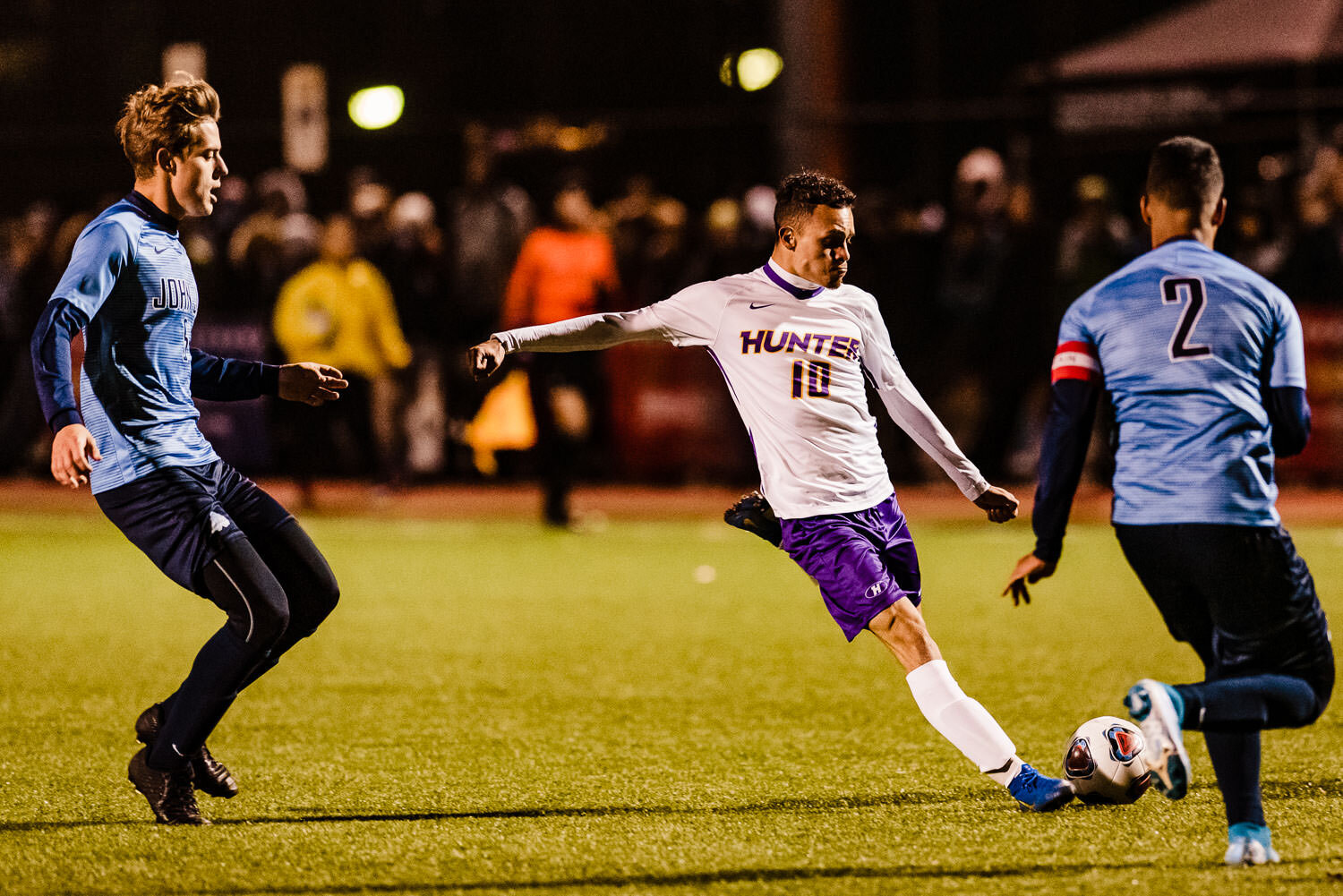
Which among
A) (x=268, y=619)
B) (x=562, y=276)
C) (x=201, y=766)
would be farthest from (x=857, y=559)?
(x=562, y=276)

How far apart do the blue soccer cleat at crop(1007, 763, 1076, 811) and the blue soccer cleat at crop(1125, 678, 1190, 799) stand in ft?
3.18

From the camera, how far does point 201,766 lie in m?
5.58

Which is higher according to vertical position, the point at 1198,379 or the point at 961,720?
the point at 1198,379

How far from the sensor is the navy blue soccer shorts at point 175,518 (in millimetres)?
5254

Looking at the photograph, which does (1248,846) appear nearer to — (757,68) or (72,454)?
(72,454)

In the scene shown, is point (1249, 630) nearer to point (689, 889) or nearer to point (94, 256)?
point (689, 889)

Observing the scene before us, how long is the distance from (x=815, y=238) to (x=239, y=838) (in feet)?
8.35

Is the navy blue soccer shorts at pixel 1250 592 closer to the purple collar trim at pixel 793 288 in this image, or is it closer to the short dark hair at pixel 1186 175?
the short dark hair at pixel 1186 175

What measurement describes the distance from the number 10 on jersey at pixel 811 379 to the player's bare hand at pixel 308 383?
1.42m

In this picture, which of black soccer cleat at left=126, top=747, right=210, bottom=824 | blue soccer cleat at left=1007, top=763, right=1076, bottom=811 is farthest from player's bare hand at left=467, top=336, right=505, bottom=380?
blue soccer cleat at left=1007, top=763, right=1076, bottom=811

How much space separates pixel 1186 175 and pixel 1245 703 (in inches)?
55.0

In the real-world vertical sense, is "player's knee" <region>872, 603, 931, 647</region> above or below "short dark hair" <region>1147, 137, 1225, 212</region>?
below

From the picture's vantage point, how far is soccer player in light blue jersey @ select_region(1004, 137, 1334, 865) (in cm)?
453

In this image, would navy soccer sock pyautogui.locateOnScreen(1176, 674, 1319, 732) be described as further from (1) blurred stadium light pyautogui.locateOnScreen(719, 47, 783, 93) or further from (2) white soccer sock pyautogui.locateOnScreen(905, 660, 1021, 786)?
(1) blurred stadium light pyautogui.locateOnScreen(719, 47, 783, 93)
